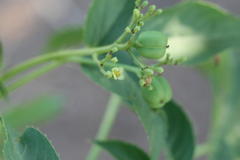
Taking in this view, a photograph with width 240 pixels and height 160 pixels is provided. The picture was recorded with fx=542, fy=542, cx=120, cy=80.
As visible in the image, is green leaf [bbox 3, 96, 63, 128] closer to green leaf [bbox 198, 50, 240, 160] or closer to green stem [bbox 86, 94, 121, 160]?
green stem [bbox 86, 94, 121, 160]

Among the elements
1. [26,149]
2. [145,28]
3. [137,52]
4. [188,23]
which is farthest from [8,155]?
[188,23]

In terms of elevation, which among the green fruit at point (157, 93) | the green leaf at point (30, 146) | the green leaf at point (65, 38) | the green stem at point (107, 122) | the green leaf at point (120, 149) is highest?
the green leaf at point (65, 38)

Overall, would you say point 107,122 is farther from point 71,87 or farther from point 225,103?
point 71,87

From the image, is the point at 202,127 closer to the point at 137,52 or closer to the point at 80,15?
the point at 80,15

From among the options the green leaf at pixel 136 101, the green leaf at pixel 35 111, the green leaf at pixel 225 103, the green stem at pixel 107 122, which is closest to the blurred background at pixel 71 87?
the green leaf at pixel 35 111

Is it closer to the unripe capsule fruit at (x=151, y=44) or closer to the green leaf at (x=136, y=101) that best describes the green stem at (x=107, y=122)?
the green leaf at (x=136, y=101)
